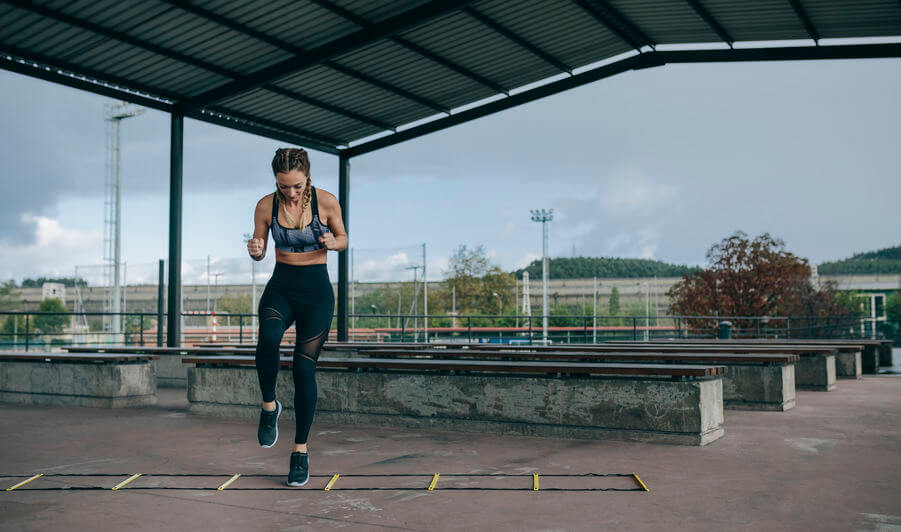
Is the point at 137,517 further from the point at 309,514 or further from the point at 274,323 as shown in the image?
the point at 274,323

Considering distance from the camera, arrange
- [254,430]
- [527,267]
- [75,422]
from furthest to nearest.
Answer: [527,267] → [75,422] → [254,430]

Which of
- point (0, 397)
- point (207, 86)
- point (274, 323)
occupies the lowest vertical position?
point (0, 397)

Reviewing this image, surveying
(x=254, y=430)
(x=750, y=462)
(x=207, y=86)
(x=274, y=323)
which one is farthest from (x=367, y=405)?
(x=207, y=86)

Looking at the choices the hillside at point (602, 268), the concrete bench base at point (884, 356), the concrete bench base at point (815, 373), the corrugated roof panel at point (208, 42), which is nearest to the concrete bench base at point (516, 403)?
the concrete bench base at point (815, 373)

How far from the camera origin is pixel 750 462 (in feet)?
16.8

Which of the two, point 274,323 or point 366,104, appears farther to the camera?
point 366,104

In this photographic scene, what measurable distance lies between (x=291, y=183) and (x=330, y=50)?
7995 mm

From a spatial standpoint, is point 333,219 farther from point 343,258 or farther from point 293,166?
point 343,258

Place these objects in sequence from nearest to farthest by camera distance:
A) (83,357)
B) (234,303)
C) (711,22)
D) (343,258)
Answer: (83,357), (711,22), (343,258), (234,303)

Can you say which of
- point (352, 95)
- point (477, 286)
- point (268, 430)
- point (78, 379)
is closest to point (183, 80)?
point (352, 95)

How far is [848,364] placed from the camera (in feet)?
41.7

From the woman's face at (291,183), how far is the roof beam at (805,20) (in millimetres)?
9737

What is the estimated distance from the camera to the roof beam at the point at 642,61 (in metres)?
11.8

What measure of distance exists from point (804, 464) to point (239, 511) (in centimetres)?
369
